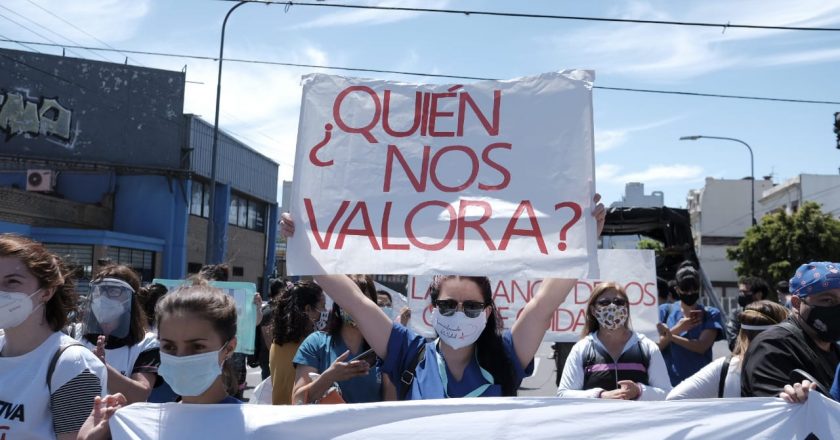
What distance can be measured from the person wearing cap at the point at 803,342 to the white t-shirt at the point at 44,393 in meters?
2.41

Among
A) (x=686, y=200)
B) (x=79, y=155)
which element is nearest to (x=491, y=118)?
(x=79, y=155)

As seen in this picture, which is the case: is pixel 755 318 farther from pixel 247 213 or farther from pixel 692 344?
pixel 247 213

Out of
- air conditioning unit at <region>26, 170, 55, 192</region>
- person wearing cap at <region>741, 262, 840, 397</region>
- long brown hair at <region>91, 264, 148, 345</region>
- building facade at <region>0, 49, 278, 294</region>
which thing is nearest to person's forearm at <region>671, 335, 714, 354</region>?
person wearing cap at <region>741, 262, 840, 397</region>

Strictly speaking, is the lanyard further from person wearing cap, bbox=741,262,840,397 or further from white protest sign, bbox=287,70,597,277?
person wearing cap, bbox=741,262,840,397

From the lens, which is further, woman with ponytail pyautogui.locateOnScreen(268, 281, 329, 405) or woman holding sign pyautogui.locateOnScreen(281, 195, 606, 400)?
woman with ponytail pyautogui.locateOnScreen(268, 281, 329, 405)

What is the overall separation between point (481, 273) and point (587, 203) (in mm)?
549

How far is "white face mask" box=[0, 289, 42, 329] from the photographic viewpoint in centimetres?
279

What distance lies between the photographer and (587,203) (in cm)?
343

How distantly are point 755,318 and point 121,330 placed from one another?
10.6 ft

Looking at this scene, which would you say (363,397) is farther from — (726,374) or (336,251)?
A: (726,374)

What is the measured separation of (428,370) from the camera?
3211mm

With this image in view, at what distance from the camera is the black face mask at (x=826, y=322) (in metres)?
3.23

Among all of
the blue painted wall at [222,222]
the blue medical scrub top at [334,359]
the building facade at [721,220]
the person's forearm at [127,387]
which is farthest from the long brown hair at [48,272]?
the building facade at [721,220]

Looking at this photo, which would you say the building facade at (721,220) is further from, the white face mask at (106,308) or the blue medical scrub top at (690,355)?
the white face mask at (106,308)
